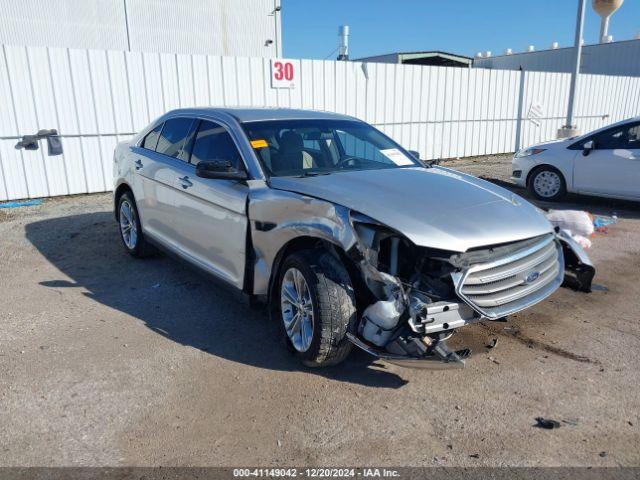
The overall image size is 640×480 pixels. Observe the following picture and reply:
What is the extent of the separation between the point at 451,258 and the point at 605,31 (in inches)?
1517

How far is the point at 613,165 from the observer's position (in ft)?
27.1

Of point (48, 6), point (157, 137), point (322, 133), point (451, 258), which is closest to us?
point (451, 258)

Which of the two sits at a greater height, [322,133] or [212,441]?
[322,133]

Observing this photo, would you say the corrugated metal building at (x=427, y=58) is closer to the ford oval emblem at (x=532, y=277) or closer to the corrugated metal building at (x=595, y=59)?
the corrugated metal building at (x=595, y=59)

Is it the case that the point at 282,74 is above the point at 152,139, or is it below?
above

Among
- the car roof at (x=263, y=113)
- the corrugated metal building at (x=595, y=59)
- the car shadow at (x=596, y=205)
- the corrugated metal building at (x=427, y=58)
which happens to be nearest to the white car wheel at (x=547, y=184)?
the car shadow at (x=596, y=205)

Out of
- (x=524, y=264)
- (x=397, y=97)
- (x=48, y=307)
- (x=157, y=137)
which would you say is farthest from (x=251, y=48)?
(x=524, y=264)

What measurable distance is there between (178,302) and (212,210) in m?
1.09

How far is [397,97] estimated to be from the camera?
13445 millimetres

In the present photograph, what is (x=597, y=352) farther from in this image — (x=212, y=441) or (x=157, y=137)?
(x=157, y=137)

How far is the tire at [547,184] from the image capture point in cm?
902

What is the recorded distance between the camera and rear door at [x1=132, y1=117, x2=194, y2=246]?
506 centimetres

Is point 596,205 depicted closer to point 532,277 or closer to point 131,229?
point 532,277

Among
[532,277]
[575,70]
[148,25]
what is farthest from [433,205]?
[148,25]
